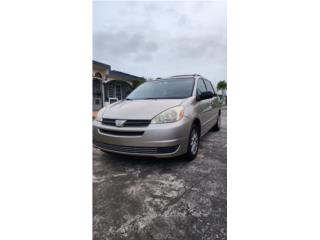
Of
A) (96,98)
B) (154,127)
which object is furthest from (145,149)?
(96,98)

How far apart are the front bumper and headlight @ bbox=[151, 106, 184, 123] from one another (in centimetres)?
5

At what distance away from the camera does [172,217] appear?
1.22 m

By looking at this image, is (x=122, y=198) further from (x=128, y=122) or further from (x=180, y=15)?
(x=180, y=15)

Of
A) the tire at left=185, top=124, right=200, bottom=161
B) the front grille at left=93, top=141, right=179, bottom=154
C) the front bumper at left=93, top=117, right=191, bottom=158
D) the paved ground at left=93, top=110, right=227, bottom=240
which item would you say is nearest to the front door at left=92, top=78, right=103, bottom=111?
the front bumper at left=93, top=117, right=191, bottom=158

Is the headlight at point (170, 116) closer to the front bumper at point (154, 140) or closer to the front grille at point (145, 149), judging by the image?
the front bumper at point (154, 140)

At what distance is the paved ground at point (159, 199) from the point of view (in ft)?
3.64

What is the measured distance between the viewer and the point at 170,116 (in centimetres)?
197

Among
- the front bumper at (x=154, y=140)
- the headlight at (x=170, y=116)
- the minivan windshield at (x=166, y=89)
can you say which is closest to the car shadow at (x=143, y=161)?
the front bumper at (x=154, y=140)

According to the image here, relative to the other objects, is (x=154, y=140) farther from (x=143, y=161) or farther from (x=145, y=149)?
(x=143, y=161)

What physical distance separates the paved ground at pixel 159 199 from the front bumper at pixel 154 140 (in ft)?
0.81

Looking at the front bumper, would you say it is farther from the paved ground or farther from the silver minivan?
the paved ground
